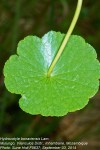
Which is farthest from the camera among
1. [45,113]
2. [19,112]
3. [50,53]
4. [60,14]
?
[60,14]

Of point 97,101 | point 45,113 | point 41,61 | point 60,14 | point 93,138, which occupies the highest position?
point 60,14

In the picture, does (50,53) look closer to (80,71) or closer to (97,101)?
(80,71)

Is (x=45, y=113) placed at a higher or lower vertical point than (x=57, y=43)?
lower

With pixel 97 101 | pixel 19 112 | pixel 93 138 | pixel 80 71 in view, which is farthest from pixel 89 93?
pixel 97 101

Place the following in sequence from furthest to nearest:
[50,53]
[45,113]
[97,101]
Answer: [97,101], [50,53], [45,113]
